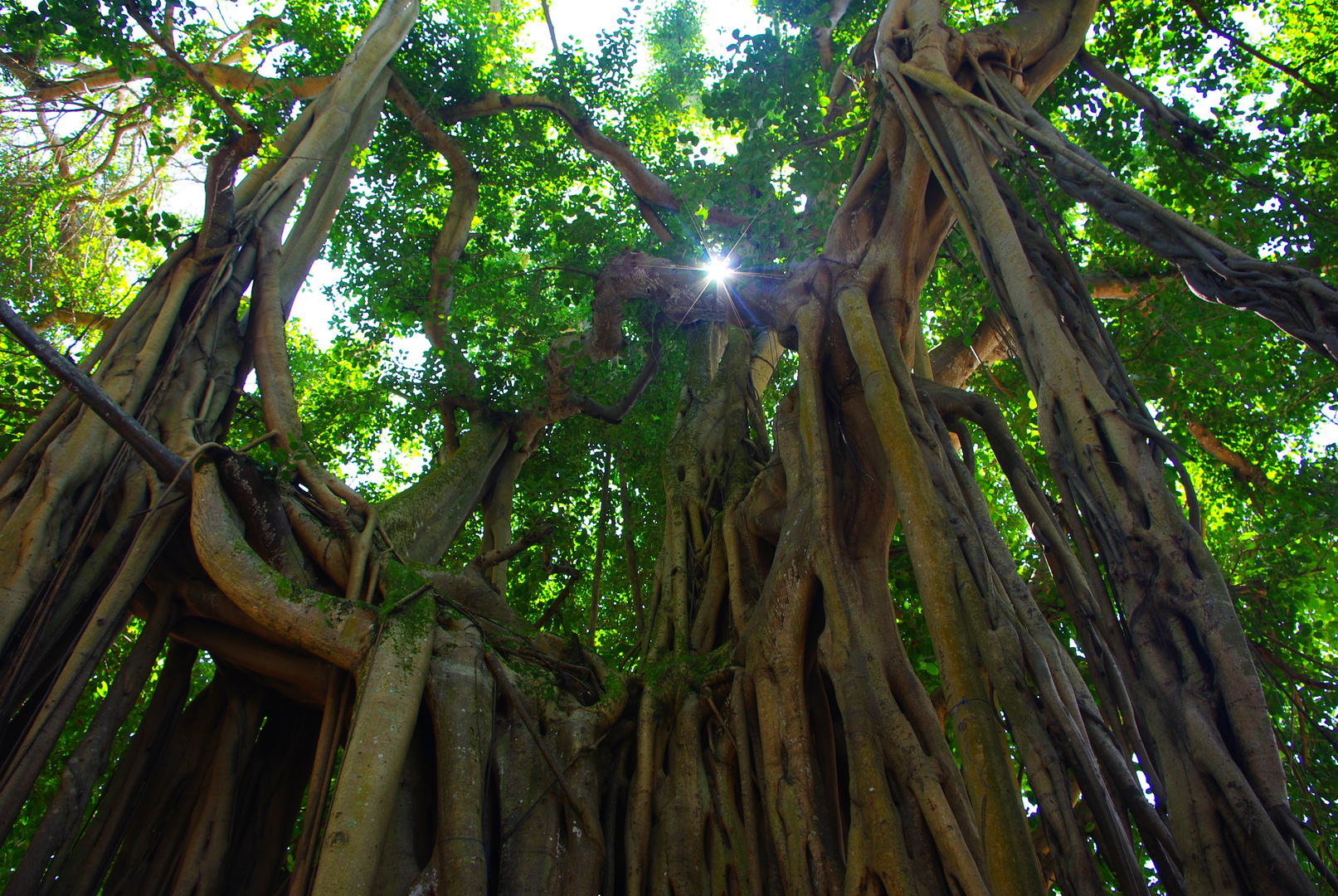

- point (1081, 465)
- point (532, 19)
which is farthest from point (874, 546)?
point (532, 19)

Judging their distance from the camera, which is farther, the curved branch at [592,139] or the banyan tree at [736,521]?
the curved branch at [592,139]

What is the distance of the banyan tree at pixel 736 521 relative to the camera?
7.23 feet

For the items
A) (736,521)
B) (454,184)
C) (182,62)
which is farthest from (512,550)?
(454,184)

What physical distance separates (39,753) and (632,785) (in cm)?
223

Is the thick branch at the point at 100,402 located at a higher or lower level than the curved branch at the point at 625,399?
lower

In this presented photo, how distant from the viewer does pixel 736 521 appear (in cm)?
450

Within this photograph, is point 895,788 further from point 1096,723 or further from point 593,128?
point 593,128

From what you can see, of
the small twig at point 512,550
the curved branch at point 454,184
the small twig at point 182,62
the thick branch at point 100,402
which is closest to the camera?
the thick branch at point 100,402

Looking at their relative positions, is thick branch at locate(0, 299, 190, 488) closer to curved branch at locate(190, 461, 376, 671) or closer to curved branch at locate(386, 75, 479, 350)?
curved branch at locate(190, 461, 376, 671)

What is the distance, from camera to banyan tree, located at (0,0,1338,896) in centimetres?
220

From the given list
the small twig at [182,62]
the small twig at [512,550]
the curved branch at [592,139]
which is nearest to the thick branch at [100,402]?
the small twig at [512,550]

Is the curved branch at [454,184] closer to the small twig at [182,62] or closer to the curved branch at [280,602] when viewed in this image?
the small twig at [182,62]

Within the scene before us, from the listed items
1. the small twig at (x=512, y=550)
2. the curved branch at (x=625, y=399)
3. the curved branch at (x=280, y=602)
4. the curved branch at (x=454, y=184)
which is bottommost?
the curved branch at (x=280, y=602)

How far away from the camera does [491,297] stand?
23.3 ft
